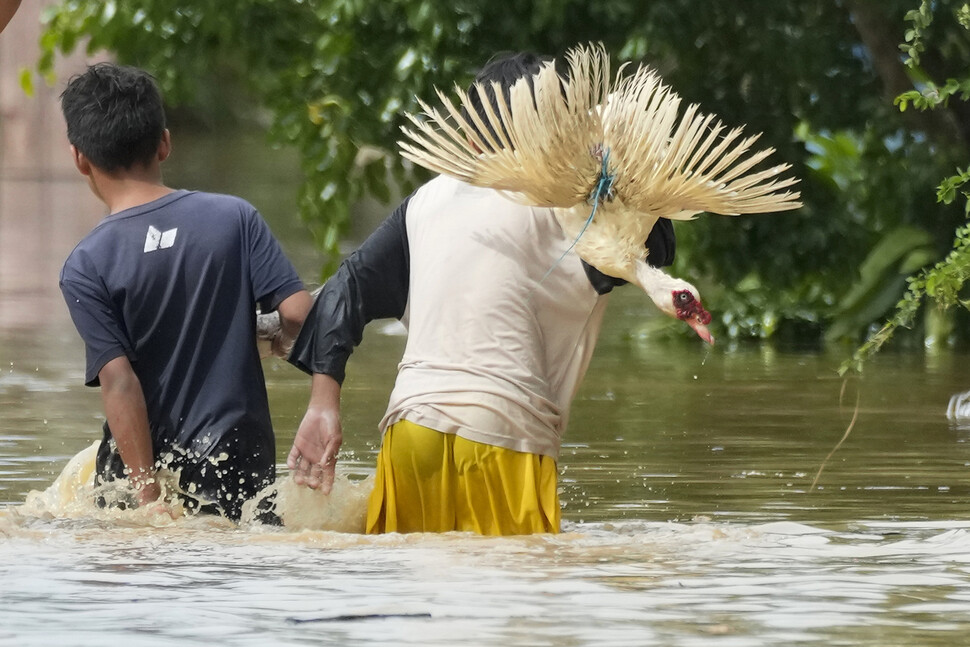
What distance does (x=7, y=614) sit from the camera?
512cm

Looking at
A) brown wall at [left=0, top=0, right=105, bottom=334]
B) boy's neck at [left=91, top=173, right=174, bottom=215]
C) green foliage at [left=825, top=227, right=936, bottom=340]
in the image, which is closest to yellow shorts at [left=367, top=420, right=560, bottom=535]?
boy's neck at [left=91, top=173, right=174, bottom=215]

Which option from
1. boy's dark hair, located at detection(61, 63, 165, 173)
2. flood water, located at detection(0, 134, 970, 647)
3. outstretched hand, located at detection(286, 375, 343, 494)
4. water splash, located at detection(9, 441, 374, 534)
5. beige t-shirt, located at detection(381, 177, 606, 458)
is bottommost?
flood water, located at detection(0, 134, 970, 647)

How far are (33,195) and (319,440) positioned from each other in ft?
80.9

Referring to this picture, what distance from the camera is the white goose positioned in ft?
17.1

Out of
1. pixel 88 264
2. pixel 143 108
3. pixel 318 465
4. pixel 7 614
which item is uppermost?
pixel 143 108

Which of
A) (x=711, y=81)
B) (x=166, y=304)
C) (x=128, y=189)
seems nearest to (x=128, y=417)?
(x=166, y=304)

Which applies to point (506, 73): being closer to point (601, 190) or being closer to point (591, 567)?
point (601, 190)

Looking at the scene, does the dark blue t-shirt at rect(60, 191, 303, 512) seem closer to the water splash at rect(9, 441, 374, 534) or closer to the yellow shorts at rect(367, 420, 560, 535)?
the water splash at rect(9, 441, 374, 534)

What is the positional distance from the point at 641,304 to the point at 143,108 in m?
10.8

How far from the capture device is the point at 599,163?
530 cm

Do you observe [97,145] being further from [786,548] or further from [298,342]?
[786,548]

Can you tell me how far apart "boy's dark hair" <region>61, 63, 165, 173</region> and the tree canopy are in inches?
245

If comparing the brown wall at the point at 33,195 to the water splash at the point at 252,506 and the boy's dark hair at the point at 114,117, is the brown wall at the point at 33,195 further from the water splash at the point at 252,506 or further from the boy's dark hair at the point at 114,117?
the water splash at the point at 252,506

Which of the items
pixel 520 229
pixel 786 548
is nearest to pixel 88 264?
pixel 520 229
